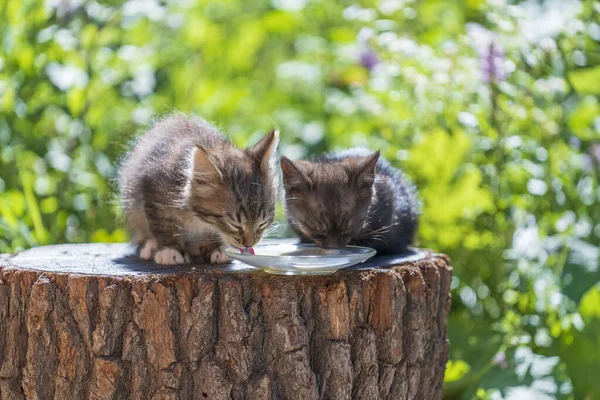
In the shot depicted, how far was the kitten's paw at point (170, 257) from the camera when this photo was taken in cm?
313

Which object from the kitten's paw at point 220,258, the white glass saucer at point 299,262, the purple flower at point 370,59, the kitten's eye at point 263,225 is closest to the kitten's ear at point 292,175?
the kitten's eye at point 263,225

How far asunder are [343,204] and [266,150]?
1.32 feet

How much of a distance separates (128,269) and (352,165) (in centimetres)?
109

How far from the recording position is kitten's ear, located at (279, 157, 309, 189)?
3.28 metres

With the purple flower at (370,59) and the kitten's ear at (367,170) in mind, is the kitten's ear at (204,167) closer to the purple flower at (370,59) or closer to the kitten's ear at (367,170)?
the kitten's ear at (367,170)

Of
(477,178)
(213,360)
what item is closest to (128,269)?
(213,360)

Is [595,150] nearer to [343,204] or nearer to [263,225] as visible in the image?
[343,204]

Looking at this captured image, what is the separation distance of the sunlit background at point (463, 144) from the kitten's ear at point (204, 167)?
143 centimetres

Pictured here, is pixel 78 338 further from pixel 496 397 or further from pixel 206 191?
pixel 496 397

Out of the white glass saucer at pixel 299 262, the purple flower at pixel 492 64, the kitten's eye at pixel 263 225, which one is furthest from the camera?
the purple flower at pixel 492 64

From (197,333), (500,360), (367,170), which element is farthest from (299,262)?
(500,360)

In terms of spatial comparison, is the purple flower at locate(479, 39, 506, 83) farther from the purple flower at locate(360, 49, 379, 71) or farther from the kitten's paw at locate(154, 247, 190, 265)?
the kitten's paw at locate(154, 247, 190, 265)

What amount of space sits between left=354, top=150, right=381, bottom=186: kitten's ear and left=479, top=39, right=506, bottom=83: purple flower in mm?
1618

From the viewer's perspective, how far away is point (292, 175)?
330 cm
